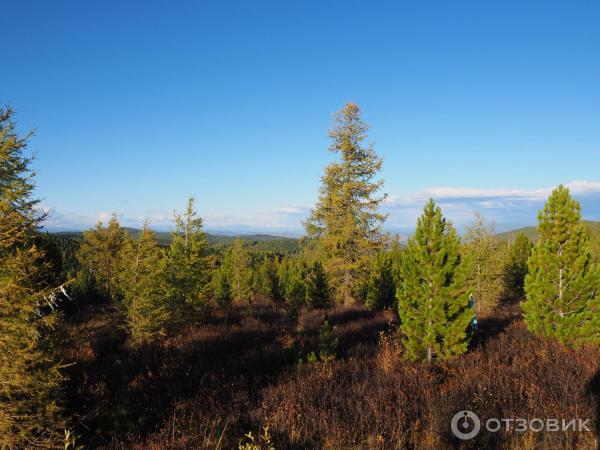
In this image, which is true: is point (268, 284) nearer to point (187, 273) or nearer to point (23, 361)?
point (187, 273)

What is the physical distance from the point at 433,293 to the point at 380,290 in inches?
541

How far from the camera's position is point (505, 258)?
37250 mm

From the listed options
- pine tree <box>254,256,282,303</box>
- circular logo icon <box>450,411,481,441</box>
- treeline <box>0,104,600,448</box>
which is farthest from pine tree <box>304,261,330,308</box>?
circular logo icon <box>450,411,481,441</box>

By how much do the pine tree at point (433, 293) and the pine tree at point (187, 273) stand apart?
9.56 metres

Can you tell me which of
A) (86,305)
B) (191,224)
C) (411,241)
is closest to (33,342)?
(411,241)

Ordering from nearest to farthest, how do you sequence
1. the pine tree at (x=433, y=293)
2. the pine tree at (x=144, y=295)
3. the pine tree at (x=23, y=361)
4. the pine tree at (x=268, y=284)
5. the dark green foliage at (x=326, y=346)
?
the pine tree at (x=23, y=361) < the pine tree at (x=433, y=293) < the dark green foliage at (x=326, y=346) < the pine tree at (x=144, y=295) < the pine tree at (x=268, y=284)

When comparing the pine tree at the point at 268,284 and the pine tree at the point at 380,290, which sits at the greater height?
the pine tree at the point at 380,290

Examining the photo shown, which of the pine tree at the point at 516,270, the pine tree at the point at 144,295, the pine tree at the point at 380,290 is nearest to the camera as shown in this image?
the pine tree at the point at 144,295

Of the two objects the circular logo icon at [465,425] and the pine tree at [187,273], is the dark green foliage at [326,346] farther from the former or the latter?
the pine tree at [187,273]

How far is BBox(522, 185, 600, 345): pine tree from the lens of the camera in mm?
9516

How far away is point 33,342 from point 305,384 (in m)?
5.04

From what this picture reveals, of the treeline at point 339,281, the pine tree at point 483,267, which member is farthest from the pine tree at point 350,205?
the pine tree at point 483,267

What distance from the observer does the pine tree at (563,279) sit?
9.52 m

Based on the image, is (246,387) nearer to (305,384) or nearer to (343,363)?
(305,384)
